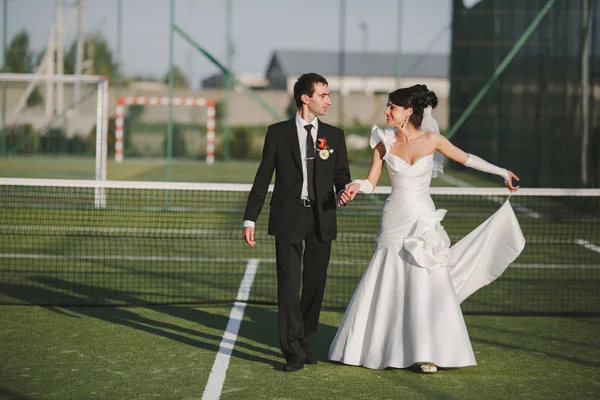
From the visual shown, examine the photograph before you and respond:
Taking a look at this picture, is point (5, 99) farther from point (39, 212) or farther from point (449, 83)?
point (449, 83)

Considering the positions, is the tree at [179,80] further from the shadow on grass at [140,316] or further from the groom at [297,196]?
the groom at [297,196]

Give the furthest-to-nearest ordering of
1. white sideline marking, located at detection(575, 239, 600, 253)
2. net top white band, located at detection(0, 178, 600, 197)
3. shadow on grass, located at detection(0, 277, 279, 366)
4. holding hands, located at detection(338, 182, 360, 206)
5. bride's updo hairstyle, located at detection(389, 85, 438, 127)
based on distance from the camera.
Result: white sideline marking, located at detection(575, 239, 600, 253) → net top white band, located at detection(0, 178, 600, 197) → shadow on grass, located at detection(0, 277, 279, 366) → bride's updo hairstyle, located at detection(389, 85, 438, 127) → holding hands, located at detection(338, 182, 360, 206)

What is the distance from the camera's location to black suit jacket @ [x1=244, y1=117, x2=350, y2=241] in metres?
7.56

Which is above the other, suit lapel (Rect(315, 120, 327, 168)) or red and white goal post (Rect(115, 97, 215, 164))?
red and white goal post (Rect(115, 97, 215, 164))

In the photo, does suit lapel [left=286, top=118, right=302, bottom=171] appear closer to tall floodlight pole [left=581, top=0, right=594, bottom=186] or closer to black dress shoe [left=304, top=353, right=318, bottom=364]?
black dress shoe [left=304, top=353, right=318, bottom=364]

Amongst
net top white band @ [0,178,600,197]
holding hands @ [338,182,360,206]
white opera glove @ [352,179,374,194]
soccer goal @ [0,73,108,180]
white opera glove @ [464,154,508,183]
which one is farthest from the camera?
soccer goal @ [0,73,108,180]

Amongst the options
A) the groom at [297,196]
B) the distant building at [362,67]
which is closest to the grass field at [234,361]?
the groom at [297,196]

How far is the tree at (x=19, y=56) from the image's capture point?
23725 millimetres

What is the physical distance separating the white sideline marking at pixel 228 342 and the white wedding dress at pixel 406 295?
806 millimetres

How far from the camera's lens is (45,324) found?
9.20 meters

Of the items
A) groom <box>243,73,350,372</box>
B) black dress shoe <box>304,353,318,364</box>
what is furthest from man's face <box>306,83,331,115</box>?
black dress shoe <box>304,353,318,364</box>

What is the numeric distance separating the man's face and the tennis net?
2771 mm

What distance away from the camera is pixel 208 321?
9.55 meters

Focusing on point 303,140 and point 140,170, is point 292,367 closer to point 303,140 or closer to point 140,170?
point 303,140
